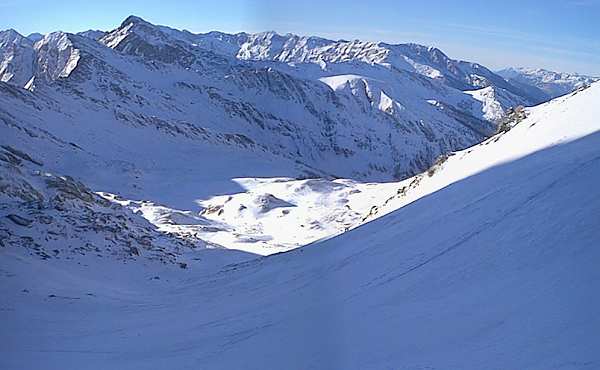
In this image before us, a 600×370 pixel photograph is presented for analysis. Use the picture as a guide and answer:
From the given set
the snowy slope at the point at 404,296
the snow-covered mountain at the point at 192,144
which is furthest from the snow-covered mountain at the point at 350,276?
the snow-covered mountain at the point at 192,144

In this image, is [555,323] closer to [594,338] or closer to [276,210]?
[594,338]

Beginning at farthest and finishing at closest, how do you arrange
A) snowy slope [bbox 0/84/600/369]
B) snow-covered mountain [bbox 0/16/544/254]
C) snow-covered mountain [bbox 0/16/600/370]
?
snow-covered mountain [bbox 0/16/544/254] < snow-covered mountain [bbox 0/16/600/370] < snowy slope [bbox 0/84/600/369]

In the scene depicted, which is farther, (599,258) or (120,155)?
(120,155)

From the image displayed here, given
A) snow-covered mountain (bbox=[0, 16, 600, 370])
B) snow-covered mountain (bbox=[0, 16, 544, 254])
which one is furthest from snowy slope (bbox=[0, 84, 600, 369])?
snow-covered mountain (bbox=[0, 16, 544, 254])

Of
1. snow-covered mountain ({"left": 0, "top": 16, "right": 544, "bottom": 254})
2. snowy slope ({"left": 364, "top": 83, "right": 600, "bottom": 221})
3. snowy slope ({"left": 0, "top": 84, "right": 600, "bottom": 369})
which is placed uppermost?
snow-covered mountain ({"left": 0, "top": 16, "right": 544, "bottom": 254})

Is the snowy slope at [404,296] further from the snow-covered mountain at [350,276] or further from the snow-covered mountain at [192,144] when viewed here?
the snow-covered mountain at [192,144]

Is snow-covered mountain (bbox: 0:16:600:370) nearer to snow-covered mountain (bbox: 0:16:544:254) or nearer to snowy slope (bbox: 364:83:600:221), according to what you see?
snowy slope (bbox: 364:83:600:221)

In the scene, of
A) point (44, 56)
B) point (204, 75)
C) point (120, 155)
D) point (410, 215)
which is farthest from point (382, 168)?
point (410, 215)

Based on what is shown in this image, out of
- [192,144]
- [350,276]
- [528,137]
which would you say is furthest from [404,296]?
[192,144]

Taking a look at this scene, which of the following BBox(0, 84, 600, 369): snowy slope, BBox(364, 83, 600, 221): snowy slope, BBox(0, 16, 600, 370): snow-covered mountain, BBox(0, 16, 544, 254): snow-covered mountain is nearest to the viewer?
BBox(0, 84, 600, 369): snowy slope
